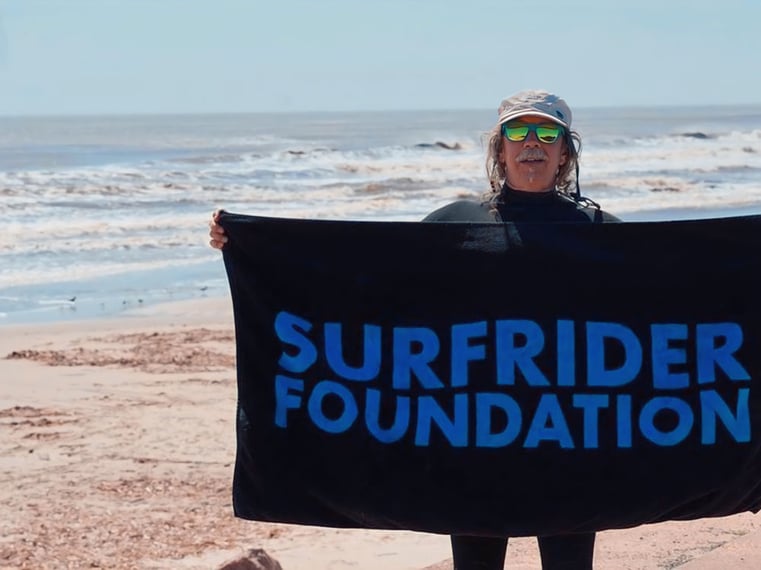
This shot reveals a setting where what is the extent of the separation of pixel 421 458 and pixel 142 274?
12726 millimetres

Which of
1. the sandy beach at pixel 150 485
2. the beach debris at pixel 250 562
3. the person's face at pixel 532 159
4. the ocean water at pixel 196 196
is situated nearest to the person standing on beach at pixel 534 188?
the person's face at pixel 532 159

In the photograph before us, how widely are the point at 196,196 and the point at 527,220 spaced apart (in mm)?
25758

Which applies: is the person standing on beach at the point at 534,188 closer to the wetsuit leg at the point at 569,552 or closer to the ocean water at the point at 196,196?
the wetsuit leg at the point at 569,552

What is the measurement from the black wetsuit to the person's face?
0.13 feet

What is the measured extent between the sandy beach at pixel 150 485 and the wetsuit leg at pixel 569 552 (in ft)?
4.03

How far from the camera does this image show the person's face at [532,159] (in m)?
3.47

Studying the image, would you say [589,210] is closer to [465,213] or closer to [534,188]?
[534,188]

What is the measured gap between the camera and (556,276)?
137 inches

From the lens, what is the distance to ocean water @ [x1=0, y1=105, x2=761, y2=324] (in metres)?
15.1

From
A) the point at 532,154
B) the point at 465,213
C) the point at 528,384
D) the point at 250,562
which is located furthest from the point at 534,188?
the point at 250,562

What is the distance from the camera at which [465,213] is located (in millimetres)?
3602

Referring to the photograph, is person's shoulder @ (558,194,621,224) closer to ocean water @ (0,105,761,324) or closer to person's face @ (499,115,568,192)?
person's face @ (499,115,568,192)

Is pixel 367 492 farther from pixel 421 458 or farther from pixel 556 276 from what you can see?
pixel 556 276

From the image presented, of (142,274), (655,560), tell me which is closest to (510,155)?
(655,560)
